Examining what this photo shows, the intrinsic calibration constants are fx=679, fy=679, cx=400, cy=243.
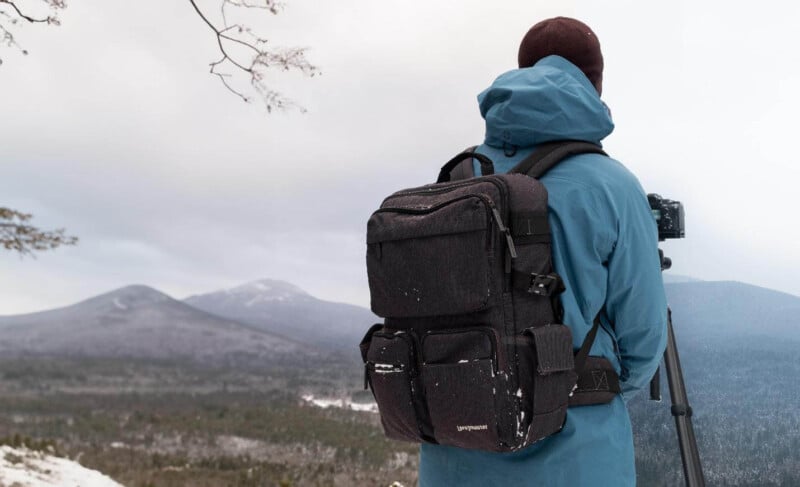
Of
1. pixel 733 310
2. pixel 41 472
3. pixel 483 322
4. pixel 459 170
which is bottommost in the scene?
pixel 41 472

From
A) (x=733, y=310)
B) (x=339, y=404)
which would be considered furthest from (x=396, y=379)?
(x=339, y=404)

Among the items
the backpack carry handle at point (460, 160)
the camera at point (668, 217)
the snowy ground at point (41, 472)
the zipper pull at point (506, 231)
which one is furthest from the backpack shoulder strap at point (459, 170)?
the snowy ground at point (41, 472)

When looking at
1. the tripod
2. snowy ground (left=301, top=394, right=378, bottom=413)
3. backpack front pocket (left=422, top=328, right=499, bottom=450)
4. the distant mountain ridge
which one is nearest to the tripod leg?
the tripod

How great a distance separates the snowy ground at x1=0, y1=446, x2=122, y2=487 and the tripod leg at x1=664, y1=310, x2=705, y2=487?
9.02m

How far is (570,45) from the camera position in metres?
2.04

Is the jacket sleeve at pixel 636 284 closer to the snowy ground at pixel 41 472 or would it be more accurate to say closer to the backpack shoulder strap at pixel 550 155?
the backpack shoulder strap at pixel 550 155

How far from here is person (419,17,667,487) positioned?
1.76 m

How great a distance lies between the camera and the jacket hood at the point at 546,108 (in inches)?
72.7

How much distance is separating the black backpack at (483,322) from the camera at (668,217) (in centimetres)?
75

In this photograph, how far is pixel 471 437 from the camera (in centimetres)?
175

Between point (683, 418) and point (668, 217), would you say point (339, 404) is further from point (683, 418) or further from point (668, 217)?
point (668, 217)

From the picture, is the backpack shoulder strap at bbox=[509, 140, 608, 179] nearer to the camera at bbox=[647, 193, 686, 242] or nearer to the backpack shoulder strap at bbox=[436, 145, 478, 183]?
the backpack shoulder strap at bbox=[436, 145, 478, 183]

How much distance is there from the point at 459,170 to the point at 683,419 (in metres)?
1.45

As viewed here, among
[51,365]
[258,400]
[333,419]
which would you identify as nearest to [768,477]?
[333,419]
